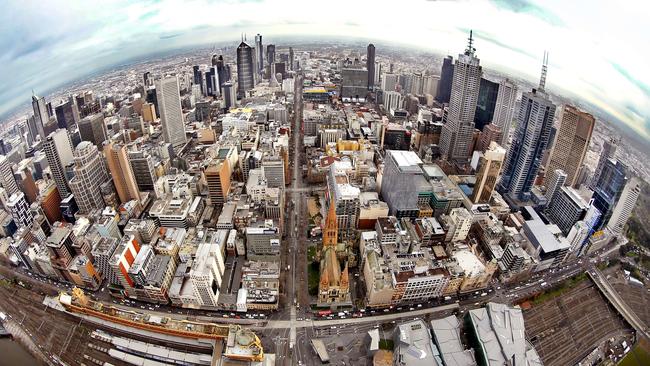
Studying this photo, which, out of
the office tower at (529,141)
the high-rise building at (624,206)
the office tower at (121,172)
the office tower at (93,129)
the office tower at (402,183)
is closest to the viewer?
the high-rise building at (624,206)

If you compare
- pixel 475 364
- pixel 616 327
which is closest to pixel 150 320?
pixel 475 364

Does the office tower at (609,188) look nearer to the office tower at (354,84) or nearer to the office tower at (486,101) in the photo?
the office tower at (486,101)

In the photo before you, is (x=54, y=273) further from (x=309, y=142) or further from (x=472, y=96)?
(x=472, y=96)

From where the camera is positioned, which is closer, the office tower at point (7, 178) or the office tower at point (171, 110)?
the office tower at point (7, 178)

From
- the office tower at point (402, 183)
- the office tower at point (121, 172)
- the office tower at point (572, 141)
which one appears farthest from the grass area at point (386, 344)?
the office tower at point (121, 172)

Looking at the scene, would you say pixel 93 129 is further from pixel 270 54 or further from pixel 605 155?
pixel 605 155

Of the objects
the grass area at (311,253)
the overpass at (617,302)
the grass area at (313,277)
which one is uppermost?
the grass area at (311,253)

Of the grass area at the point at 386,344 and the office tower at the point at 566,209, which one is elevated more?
the office tower at the point at 566,209
